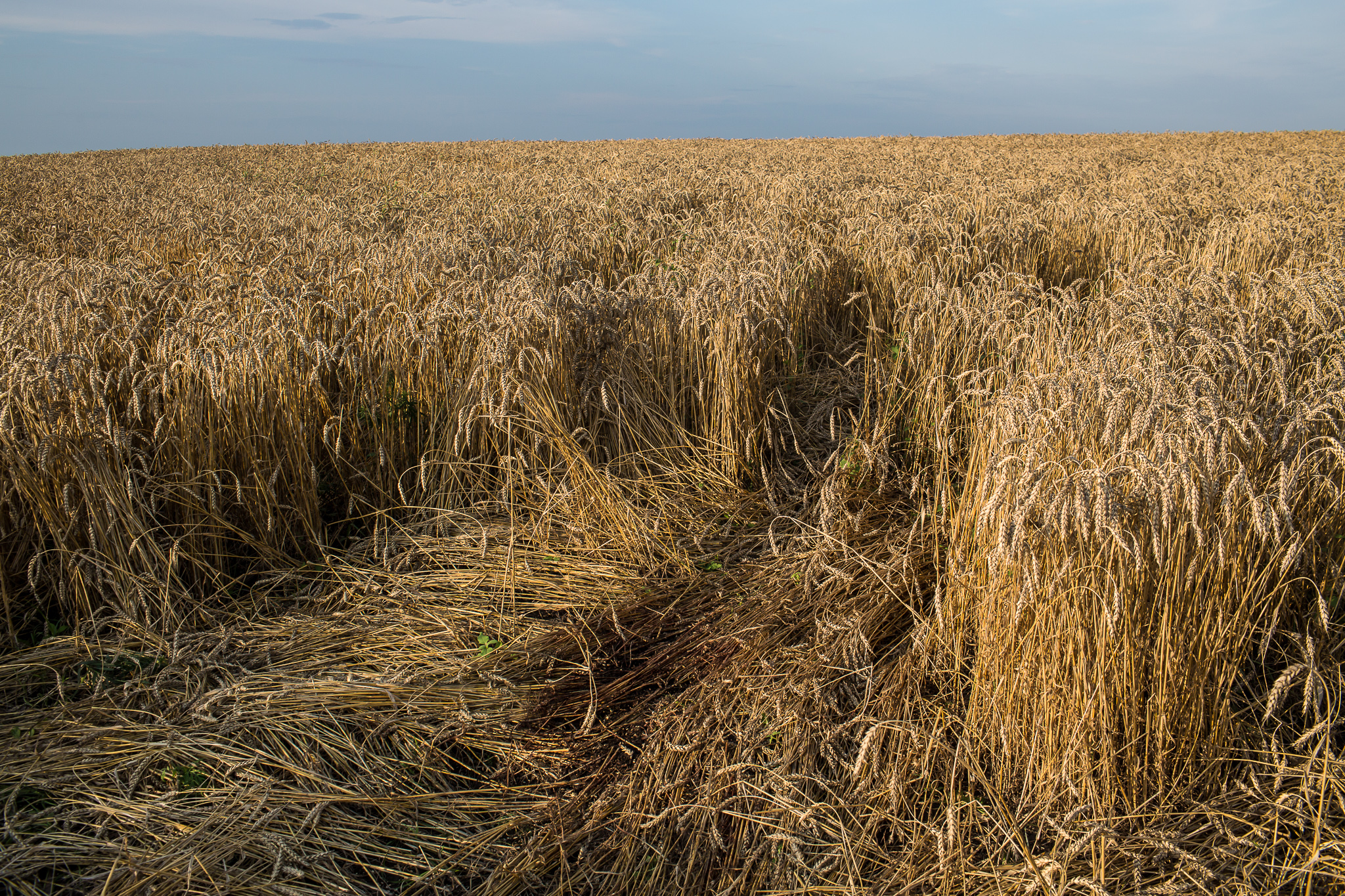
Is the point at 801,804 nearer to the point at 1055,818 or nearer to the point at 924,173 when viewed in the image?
the point at 1055,818

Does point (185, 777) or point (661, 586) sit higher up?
point (661, 586)

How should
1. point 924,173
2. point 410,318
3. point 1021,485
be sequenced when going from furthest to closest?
point 924,173 < point 410,318 < point 1021,485

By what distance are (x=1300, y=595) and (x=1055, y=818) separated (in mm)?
1003

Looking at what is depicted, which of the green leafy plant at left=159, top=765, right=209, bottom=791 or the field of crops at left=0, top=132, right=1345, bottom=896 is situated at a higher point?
the field of crops at left=0, top=132, right=1345, bottom=896

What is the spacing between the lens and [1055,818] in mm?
1713

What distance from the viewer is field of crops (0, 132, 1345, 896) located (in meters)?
1.70

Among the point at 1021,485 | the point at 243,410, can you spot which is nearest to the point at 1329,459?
the point at 1021,485

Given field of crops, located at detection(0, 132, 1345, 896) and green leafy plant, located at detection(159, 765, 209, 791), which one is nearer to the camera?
field of crops, located at detection(0, 132, 1345, 896)

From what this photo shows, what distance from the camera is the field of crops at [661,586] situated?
1.70 m

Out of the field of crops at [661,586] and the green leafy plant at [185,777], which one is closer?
the field of crops at [661,586]

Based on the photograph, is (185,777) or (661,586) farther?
(661,586)

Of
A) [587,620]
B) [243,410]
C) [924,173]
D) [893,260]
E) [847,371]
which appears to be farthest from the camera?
[924,173]

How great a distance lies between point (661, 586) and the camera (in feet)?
8.79

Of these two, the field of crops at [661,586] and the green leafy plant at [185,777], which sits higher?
the field of crops at [661,586]
